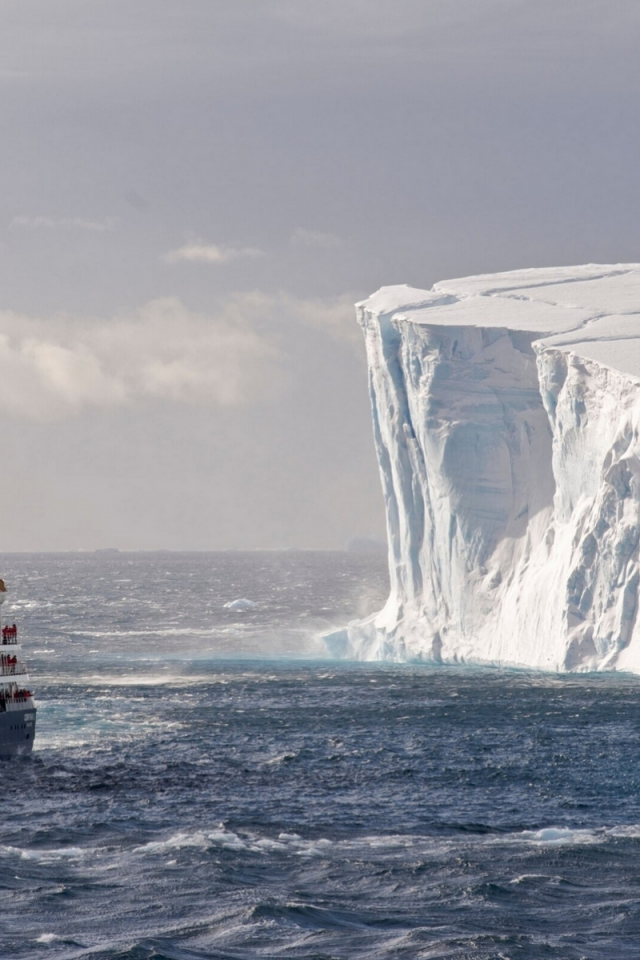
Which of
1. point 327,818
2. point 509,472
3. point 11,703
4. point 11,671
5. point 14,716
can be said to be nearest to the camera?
point 327,818

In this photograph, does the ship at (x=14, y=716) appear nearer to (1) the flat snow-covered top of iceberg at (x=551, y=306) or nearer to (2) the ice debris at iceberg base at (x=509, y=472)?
(2) the ice debris at iceberg base at (x=509, y=472)

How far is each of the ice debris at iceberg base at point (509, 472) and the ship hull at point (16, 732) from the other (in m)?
28.2

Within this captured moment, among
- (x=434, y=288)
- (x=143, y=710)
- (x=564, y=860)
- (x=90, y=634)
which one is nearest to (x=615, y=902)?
(x=564, y=860)

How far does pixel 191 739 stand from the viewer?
171 ft

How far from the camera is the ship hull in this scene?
48125 millimetres

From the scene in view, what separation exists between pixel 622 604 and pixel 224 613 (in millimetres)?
68024

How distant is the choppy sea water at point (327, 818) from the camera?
1133 inches

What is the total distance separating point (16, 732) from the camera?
158 ft

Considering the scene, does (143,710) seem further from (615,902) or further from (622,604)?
(615,902)

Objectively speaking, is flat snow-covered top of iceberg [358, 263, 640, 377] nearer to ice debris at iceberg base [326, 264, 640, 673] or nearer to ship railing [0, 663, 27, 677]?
ice debris at iceberg base [326, 264, 640, 673]

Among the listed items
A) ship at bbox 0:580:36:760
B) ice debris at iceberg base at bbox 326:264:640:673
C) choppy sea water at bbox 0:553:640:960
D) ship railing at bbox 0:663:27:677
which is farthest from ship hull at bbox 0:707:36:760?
ice debris at iceberg base at bbox 326:264:640:673

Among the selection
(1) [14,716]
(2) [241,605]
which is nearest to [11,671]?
(1) [14,716]

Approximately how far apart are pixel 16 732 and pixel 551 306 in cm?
4344

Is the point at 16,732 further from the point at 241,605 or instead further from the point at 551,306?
the point at 241,605
